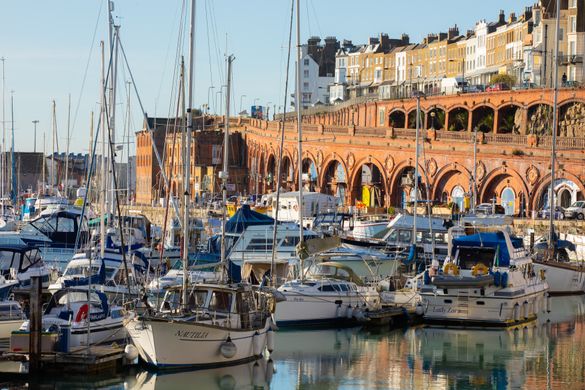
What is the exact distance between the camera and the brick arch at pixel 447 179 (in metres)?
76.2

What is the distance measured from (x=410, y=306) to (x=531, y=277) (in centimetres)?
418

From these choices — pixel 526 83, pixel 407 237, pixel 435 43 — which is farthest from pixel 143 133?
pixel 407 237

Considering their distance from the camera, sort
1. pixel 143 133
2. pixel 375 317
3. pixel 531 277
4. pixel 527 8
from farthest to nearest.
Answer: pixel 143 133, pixel 527 8, pixel 531 277, pixel 375 317

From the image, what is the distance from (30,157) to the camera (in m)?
161

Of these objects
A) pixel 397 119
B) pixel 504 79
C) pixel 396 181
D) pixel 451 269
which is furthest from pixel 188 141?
pixel 504 79

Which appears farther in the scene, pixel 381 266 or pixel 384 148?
pixel 384 148

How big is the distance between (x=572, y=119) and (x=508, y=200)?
32.5 feet

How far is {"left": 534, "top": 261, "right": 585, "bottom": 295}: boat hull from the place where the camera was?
4747cm

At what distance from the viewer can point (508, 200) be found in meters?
73.8

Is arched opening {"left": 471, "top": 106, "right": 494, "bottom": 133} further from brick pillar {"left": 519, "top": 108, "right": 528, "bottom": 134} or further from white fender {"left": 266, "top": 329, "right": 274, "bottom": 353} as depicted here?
white fender {"left": 266, "top": 329, "right": 274, "bottom": 353}

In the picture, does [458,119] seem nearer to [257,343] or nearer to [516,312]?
[516,312]

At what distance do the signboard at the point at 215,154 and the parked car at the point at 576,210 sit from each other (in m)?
40.5

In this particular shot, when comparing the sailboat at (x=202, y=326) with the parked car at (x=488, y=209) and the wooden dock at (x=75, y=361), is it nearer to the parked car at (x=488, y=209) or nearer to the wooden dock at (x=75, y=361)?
the wooden dock at (x=75, y=361)

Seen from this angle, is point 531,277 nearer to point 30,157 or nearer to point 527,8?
point 527,8
